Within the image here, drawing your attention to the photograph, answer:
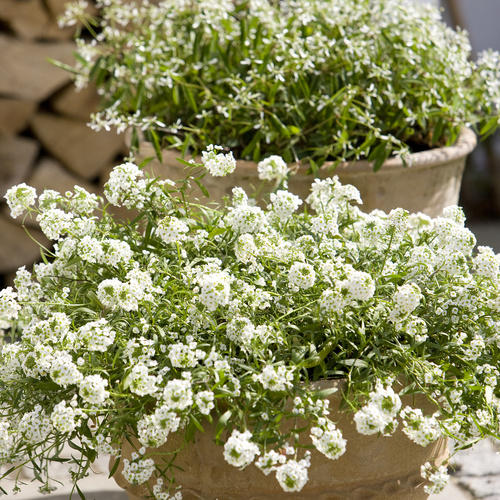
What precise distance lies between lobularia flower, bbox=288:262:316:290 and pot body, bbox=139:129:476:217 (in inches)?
25.8

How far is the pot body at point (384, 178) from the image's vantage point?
167 cm

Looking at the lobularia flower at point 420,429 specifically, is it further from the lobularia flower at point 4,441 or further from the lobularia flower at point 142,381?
the lobularia flower at point 4,441

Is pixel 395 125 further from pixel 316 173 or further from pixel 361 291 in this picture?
pixel 361 291

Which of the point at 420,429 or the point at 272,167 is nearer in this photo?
the point at 420,429

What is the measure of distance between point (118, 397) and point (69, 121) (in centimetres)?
211

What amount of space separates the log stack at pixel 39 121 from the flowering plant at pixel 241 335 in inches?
68.8

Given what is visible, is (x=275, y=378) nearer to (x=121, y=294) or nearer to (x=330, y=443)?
(x=330, y=443)

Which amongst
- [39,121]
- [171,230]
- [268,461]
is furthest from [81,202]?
[39,121]

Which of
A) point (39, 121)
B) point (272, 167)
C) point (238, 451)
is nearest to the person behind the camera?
point (238, 451)

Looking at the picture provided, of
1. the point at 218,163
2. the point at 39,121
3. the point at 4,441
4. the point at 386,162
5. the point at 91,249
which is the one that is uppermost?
the point at 218,163

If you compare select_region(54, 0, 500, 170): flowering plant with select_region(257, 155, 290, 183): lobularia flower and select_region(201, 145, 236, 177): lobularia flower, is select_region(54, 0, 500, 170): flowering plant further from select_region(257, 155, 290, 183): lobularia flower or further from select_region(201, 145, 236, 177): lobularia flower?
select_region(201, 145, 236, 177): lobularia flower

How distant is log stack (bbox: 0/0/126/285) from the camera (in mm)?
2732

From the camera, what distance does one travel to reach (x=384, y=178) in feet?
5.59

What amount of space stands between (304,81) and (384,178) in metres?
0.31
